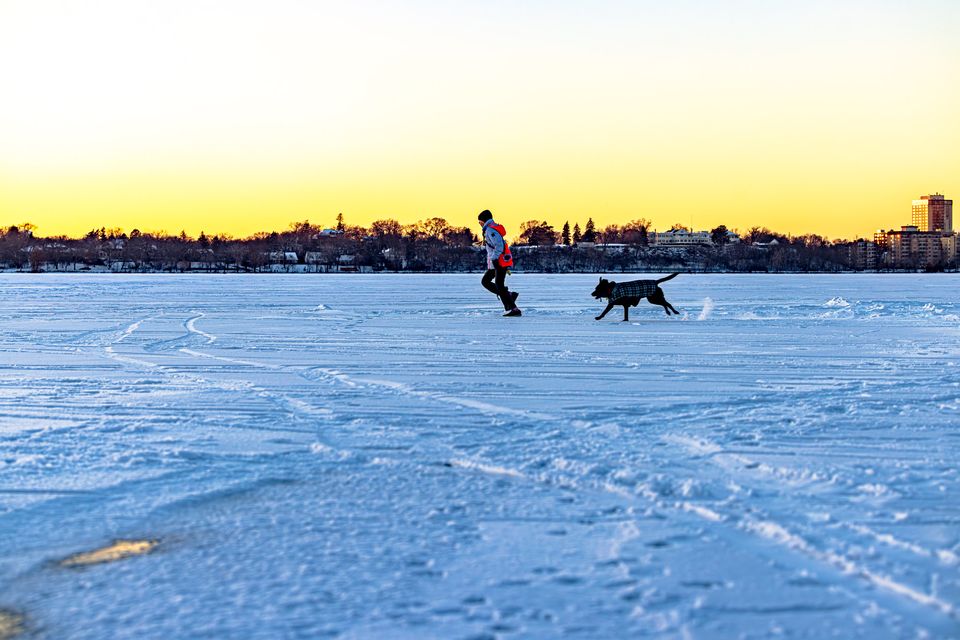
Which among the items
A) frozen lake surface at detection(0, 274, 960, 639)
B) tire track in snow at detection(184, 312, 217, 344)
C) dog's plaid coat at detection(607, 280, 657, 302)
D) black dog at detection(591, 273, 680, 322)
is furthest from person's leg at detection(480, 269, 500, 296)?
frozen lake surface at detection(0, 274, 960, 639)

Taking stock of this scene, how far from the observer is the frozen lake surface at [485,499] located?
8.87 feet

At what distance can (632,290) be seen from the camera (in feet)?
47.8

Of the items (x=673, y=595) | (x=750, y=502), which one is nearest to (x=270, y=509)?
(x=673, y=595)

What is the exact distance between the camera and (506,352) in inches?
391

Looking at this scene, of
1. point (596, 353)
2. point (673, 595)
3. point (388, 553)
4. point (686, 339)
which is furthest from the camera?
point (686, 339)

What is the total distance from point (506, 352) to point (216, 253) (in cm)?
14306

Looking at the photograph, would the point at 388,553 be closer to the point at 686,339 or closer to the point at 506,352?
the point at 506,352

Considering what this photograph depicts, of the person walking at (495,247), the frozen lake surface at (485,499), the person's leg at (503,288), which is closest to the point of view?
the frozen lake surface at (485,499)

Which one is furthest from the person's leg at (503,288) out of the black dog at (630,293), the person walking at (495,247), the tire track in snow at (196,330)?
the tire track in snow at (196,330)

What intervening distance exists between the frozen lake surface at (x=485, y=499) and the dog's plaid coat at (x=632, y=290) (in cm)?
597

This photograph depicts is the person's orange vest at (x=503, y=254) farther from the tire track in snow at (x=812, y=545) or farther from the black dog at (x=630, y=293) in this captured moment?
the tire track in snow at (x=812, y=545)

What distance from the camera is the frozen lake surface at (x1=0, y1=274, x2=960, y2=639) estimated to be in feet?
8.87

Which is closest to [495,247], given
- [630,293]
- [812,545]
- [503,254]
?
[503,254]

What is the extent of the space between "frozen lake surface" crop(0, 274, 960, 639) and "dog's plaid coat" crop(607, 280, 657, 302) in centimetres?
597
